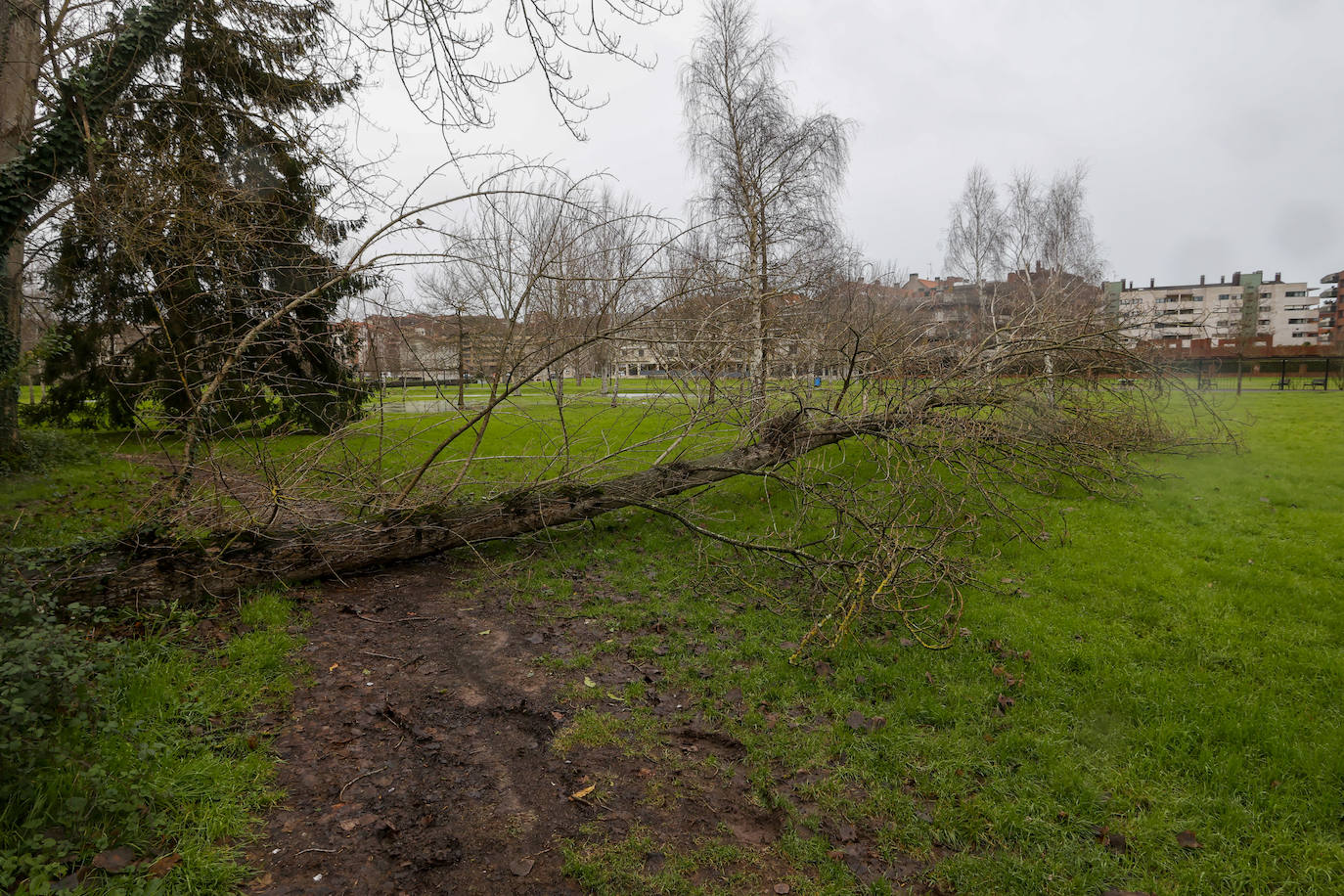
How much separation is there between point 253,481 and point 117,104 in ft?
15.9

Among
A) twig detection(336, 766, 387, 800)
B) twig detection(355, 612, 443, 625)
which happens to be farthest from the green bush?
twig detection(355, 612, 443, 625)

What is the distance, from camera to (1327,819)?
2.59 meters

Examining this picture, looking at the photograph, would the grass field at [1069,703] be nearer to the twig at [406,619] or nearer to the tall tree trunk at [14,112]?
the twig at [406,619]

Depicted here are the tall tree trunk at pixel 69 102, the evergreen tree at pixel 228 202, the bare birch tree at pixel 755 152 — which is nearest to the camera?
the evergreen tree at pixel 228 202

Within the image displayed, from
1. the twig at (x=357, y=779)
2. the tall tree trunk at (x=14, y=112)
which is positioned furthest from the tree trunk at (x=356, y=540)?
the tall tree trunk at (x=14, y=112)

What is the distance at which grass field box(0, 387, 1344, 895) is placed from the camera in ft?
8.38

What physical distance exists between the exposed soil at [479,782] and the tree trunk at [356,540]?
100 cm

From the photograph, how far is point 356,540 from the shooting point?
5.78m

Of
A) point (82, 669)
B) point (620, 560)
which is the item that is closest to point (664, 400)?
point (620, 560)

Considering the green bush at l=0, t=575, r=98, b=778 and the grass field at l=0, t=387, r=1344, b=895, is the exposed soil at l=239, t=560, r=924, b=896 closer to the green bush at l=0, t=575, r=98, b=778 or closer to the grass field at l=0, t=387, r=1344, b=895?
the grass field at l=0, t=387, r=1344, b=895

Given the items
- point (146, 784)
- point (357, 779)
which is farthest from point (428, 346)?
point (146, 784)

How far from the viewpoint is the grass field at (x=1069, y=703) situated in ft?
8.38

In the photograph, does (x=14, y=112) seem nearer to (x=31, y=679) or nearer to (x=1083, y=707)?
(x=31, y=679)

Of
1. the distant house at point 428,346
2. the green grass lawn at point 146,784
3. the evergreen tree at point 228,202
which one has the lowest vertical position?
the green grass lawn at point 146,784
